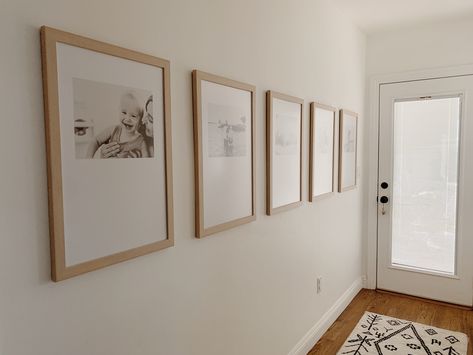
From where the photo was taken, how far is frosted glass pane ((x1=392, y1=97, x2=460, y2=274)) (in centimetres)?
314

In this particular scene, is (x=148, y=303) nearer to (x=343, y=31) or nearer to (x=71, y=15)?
(x=71, y=15)

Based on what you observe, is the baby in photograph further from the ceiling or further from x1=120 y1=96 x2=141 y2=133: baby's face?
the ceiling

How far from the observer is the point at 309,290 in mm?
2414

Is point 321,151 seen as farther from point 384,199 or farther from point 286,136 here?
point 384,199

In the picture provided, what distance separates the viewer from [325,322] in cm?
266

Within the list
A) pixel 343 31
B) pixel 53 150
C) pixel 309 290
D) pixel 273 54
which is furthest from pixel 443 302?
pixel 53 150

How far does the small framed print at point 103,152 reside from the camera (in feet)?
3.00

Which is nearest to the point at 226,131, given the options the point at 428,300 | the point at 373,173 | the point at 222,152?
the point at 222,152

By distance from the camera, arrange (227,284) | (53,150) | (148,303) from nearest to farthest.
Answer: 1. (53,150)
2. (148,303)
3. (227,284)

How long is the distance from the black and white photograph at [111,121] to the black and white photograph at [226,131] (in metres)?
0.33

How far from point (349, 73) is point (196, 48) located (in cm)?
Result: 205

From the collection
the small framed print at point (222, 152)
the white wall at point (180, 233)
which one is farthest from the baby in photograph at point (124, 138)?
the small framed print at point (222, 152)

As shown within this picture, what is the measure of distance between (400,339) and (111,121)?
8.40ft

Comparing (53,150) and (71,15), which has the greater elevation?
(71,15)
